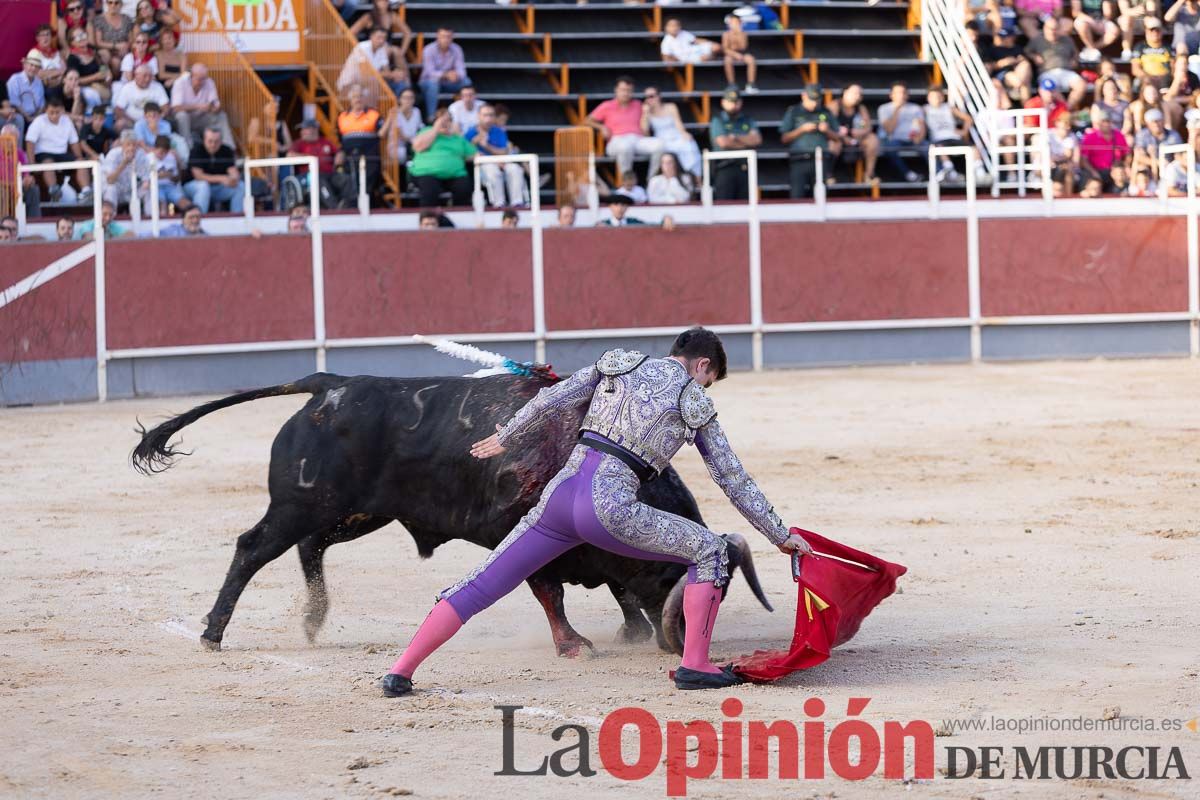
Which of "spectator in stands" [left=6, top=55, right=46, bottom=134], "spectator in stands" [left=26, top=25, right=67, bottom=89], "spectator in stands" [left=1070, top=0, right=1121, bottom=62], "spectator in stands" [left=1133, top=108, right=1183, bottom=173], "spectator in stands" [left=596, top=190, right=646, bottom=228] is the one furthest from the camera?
"spectator in stands" [left=1070, top=0, right=1121, bottom=62]

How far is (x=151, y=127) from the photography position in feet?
46.2

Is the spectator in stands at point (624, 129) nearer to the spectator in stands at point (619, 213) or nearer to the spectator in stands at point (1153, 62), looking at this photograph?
the spectator in stands at point (619, 213)

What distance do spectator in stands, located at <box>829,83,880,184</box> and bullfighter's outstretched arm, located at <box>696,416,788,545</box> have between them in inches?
475

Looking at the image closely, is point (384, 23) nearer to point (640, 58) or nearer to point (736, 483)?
point (640, 58)

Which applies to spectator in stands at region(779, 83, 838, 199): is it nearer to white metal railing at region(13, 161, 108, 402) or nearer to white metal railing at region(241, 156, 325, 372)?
white metal railing at region(241, 156, 325, 372)

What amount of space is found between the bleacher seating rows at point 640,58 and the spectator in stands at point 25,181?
4.73m

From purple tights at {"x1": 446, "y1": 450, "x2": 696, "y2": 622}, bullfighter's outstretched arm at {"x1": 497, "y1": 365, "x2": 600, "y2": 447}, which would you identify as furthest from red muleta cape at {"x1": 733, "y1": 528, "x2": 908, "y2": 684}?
bullfighter's outstretched arm at {"x1": 497, "y1": 365, "x2": 600, "y2": 447}

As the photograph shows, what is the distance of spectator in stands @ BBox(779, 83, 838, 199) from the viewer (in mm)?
15797

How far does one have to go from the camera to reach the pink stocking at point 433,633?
4656 millimetres

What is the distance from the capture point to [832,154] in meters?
16.5

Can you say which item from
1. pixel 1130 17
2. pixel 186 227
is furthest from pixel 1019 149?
pixel 186 227

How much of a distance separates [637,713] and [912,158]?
13.7 m

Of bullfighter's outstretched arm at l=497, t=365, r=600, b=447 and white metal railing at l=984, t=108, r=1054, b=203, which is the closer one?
bullfighter's outstretched arm at l=497, t=365, r=600, b=447

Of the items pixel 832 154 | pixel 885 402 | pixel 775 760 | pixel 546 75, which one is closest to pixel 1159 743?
pixel 775 760
